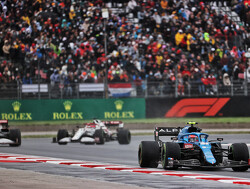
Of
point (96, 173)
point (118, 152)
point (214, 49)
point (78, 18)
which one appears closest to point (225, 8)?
point (214, 49)

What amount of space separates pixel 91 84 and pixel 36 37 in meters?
5.55

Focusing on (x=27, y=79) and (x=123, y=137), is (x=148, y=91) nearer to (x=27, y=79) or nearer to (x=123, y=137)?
(x=27, y=79)

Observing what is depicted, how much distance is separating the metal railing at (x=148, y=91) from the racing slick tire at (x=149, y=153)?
16.4m

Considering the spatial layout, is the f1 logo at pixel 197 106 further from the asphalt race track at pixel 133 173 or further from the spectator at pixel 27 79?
the asphalt race track at pixel 133 173

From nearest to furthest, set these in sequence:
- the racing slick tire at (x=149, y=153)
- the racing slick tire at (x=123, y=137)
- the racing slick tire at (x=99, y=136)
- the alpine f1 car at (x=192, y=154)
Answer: the alpine f1 car at (x=192, y=154)
the racing slick tire at (x=149, y=153)
the racing slick tire at (x=99, y=136)
the racing slick tire at (x=123, y=137)

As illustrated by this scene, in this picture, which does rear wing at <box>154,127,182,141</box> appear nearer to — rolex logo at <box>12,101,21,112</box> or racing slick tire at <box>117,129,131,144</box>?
racing slick tire at <box>117,129,131,144</box>

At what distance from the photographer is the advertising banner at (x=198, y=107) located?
29688mm

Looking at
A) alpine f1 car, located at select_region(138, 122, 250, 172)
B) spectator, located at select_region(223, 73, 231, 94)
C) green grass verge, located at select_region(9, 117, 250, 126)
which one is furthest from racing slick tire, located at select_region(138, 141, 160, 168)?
spectator, located at select_region(223, 73, 231, 94)

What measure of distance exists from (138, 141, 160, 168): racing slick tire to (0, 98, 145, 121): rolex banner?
17498 millimetres

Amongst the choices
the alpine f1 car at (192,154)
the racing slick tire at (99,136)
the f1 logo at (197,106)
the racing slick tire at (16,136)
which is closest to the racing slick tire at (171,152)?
the alpine f1 car at (192,154)

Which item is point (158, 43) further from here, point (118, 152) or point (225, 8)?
point (118, 152)

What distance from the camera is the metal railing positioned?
28.7m

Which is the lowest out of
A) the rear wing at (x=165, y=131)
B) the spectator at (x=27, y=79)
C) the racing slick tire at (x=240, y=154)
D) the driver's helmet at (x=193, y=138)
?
the racing slick tire at (x=240, y=154)

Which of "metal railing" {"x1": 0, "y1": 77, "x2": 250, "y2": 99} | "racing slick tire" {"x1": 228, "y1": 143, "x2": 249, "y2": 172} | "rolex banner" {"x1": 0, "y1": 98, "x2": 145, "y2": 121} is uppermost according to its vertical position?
"metal railing" {"x1": 0, "y1": 77, "x2": 250, "y2": 99}
